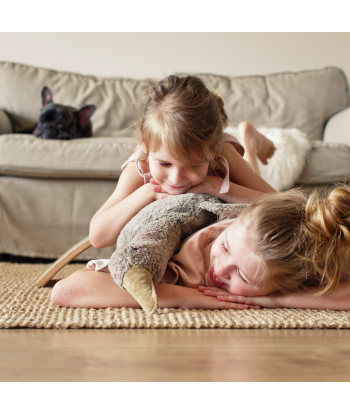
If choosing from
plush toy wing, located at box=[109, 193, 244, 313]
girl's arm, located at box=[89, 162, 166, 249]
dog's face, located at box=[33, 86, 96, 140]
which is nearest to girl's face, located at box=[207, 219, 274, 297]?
plush toy wing, located at box=[109, 193, 244, 313]

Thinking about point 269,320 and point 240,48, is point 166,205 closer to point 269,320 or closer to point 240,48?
point 269,320

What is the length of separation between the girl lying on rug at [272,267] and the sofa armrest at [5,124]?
1.36m

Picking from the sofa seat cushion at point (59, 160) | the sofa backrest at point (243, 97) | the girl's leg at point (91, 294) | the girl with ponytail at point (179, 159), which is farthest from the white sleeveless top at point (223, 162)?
the sofa backrest at point (243, 97)

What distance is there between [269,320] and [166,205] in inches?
14.5

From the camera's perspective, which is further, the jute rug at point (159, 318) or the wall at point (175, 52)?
the wall at point (175, 52)

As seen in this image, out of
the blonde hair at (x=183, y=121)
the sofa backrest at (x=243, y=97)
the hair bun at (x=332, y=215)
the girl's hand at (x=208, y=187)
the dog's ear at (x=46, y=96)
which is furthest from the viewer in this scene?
the sofa backrest at (x=243, y=97)

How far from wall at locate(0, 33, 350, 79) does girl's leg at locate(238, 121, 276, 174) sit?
1297 millimetres

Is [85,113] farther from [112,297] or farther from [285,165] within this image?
[112,297]

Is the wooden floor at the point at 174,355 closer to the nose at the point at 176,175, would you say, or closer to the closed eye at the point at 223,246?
the closed eye at the point at 223,246

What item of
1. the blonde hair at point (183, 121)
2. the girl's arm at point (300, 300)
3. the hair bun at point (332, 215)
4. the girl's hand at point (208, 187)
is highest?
the blonde hair at point (183, 121)

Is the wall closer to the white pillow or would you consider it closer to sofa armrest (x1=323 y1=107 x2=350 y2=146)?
sofa armrest (x1=323 y1=107 x2=350 y2=146)

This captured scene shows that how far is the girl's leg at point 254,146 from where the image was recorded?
1.39 metres

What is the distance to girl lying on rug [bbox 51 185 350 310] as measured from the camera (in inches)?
30.1
